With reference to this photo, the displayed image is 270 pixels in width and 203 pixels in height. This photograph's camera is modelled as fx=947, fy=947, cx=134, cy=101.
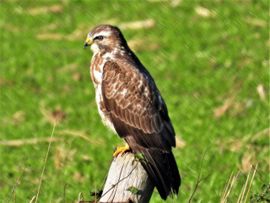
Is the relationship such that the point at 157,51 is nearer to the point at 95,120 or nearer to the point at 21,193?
the point at 95,120

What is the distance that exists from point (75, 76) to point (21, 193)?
14.1 feet

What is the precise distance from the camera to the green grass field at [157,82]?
10.8 meters

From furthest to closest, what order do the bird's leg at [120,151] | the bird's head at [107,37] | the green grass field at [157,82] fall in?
1. the green grass field at [157,82]
2. the bird's head at [107,37]
3. the bird's leg at [120,151]

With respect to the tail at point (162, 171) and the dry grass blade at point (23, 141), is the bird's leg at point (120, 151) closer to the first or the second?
the tail at point (162, 171)

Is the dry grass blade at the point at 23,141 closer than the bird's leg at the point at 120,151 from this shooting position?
No

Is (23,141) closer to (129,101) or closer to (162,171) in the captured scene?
(129,101)

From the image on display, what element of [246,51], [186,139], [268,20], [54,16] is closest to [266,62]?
[246,51]

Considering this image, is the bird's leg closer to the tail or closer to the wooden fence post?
the tail

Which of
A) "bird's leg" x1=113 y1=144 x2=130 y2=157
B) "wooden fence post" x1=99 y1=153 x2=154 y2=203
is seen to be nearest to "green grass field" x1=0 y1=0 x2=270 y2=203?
"bird's leg" x1=113 y1=144 x2=130 y2=157

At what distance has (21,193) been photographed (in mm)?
10203

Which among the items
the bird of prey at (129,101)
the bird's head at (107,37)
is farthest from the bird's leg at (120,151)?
the bird's head at (107,37)

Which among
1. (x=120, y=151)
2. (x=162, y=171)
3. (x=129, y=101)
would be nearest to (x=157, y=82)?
(x=129, y=101)

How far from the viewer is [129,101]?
7793 millimetres

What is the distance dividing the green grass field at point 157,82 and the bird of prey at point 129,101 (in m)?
1.45
